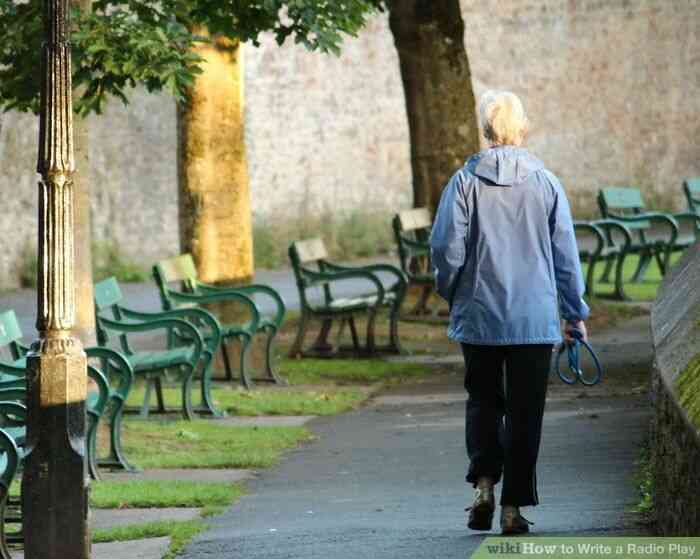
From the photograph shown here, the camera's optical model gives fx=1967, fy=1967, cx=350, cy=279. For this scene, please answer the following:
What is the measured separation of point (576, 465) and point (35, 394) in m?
3.11

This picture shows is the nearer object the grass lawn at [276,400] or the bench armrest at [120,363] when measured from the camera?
the bench armrest at [120,363]

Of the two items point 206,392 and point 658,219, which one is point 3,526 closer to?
point 206,392

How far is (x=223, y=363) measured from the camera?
580 inches

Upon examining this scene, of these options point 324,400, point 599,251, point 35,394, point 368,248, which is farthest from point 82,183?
point 368,248

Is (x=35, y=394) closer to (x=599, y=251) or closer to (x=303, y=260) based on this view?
(x=303, y=260)

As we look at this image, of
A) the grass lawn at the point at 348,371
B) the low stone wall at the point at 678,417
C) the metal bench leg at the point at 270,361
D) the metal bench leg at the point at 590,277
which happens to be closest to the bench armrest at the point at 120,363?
the low stone wall at the point at 678,417

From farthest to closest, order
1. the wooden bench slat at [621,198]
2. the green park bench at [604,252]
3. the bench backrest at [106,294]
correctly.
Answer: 1. the wooden bench slat at [621,198]
2. the green park bench at [604,252]
3. the bench backrest at [106,294]

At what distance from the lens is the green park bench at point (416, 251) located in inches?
696

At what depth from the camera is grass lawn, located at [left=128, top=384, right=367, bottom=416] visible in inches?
503

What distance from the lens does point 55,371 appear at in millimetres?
7457

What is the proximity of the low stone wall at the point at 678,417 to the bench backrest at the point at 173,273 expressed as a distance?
569 centimetres

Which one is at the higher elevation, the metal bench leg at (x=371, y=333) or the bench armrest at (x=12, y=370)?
the bench armrest at (x=12, y=370)

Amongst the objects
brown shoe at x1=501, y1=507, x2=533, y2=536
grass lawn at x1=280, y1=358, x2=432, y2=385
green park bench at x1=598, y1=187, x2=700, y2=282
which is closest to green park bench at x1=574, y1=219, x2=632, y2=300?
green park bench at x1=598, y1=187, x2=700, y2=282

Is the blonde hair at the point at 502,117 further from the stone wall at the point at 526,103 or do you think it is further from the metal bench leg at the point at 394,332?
the stone wall at the point at 526,103
